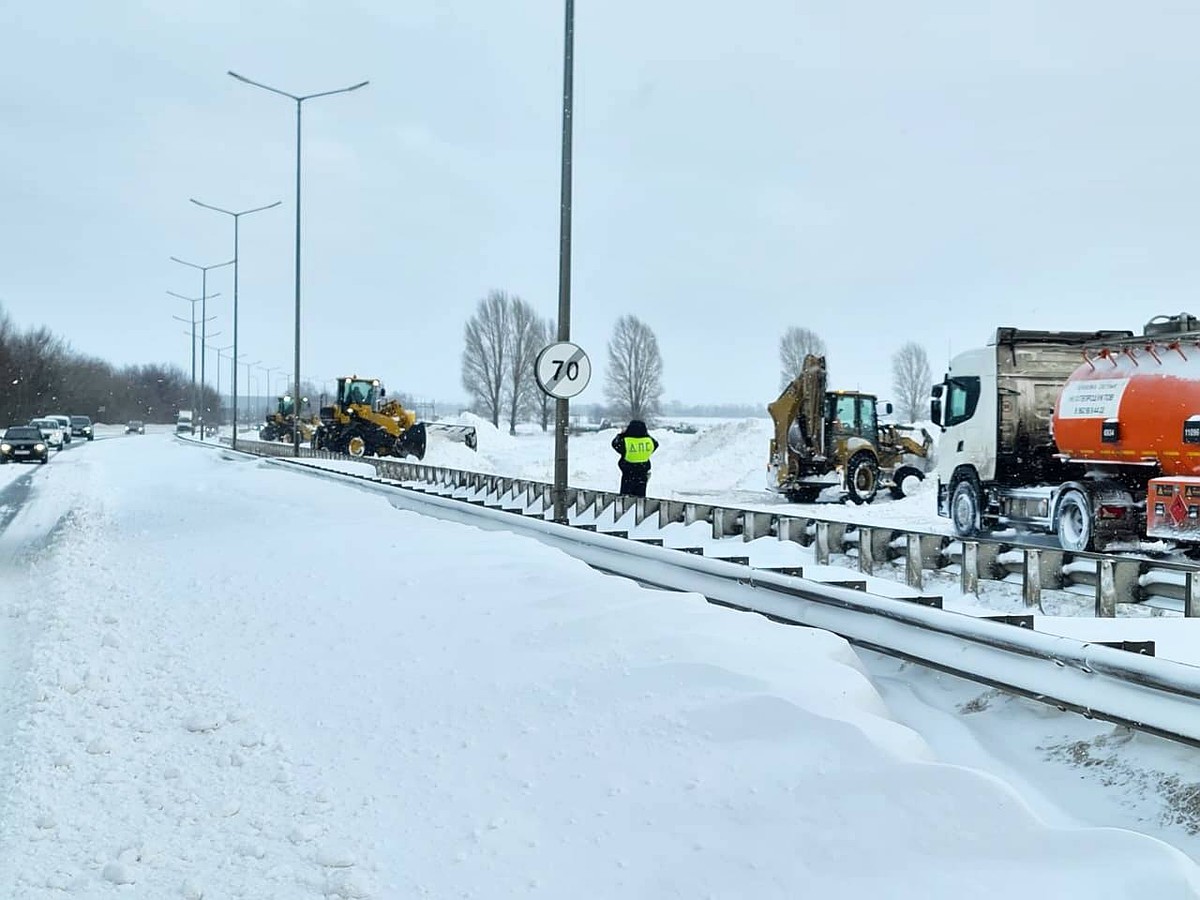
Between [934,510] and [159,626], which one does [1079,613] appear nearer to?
[159,626]

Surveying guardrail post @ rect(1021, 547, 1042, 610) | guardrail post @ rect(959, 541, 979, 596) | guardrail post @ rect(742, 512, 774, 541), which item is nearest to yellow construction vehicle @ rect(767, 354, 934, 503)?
guardrail post @ rect(742, 512, 774, 541)

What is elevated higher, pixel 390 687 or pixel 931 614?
pixel 931 614

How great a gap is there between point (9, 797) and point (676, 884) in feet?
9.80

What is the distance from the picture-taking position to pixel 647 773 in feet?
14.5

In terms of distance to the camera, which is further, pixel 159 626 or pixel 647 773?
pixel 159 626

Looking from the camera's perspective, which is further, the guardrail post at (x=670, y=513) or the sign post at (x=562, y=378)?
the guardrail post at (x=670, y=513)

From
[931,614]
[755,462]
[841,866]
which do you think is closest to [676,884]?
[841,866]

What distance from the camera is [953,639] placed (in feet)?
18.0

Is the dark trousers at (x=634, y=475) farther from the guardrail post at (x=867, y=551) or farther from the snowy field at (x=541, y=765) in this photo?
the snowy field at (x=541, y=765)

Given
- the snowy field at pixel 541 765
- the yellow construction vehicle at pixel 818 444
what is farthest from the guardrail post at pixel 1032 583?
the yellow construction vehicle at pixel 818 444

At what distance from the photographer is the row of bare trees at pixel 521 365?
94.6m

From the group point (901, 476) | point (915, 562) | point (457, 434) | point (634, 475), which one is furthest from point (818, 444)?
point (457, 434)

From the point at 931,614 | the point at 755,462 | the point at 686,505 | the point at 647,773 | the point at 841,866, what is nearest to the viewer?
the point at 841,866

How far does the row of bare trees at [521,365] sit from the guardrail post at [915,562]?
278 feet
